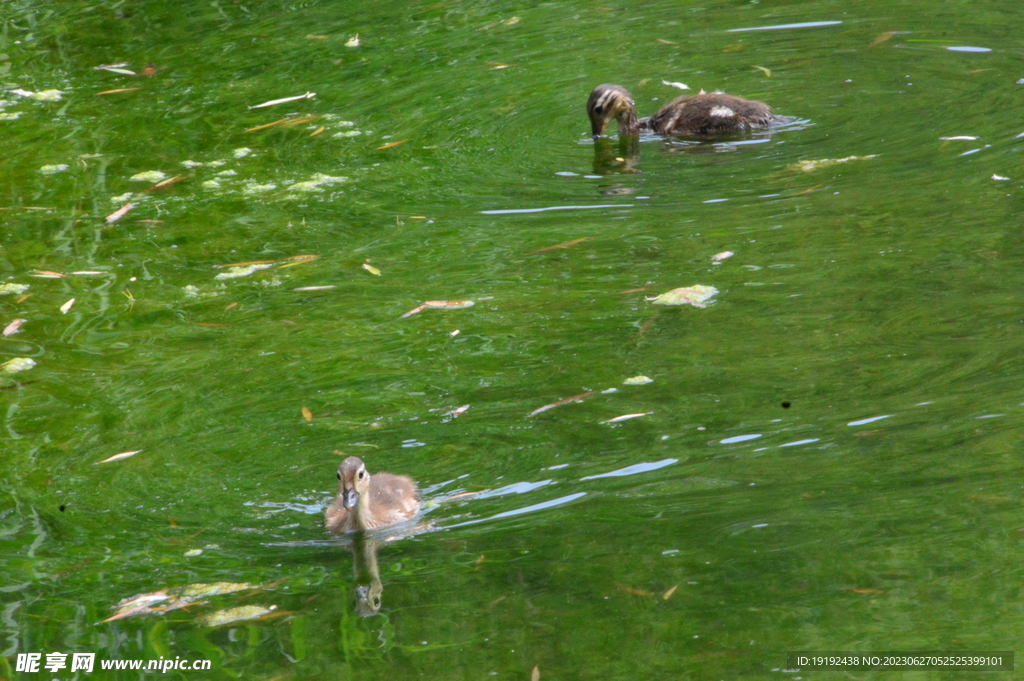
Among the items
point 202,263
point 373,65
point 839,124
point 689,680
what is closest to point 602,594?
point 689,680

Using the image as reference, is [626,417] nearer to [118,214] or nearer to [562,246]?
[562,246]

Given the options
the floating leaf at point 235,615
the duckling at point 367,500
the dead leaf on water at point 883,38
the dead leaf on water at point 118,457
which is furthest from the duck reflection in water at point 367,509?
the dead leaf on water at point 883,38

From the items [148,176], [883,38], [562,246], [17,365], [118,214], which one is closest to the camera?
[17,365]

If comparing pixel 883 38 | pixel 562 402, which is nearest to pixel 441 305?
pixel 562 402

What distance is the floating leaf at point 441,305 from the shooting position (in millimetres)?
5938

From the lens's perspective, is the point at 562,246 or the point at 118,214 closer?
the point at 562,246

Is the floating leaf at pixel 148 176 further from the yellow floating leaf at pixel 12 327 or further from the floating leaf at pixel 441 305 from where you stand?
the floating leaf at pixel 441 305

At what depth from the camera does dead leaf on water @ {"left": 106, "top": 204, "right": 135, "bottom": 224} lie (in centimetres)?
758

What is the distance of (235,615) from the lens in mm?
3895

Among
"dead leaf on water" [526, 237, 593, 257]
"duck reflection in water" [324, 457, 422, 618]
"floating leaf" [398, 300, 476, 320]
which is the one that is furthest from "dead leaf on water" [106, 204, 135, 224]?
"duck reflection in water" [324, 457, 422, 618]

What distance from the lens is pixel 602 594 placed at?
3.77 metres

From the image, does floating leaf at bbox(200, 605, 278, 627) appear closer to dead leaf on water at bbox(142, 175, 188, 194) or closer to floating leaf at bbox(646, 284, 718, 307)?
floating leaf at bbox(646, 284, 718, 307)

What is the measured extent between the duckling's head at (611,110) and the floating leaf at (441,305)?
2.72 m

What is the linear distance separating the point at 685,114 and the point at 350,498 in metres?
4.72
